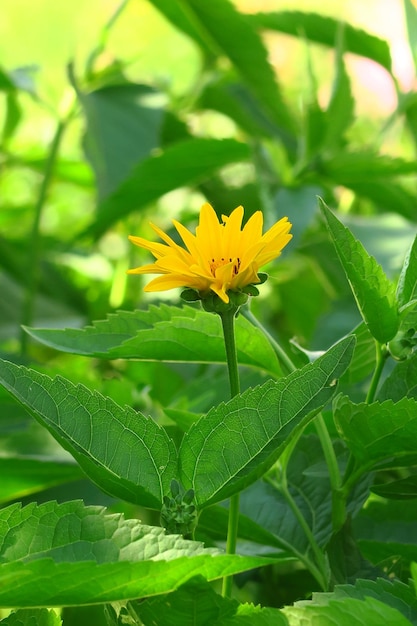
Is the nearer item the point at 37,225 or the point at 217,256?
the point at 217,256

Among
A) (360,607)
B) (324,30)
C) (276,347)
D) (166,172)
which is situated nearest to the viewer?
(360,607)

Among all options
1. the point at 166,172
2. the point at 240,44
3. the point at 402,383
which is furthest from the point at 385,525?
the point at 240,44

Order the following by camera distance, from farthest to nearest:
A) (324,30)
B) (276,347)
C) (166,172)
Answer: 1. (324,30)
2. (166,172)
3. (276,347)

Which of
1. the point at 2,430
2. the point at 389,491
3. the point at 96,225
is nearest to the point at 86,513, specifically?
the point at 389,491

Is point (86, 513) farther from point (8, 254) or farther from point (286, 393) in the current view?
point (8, 254)

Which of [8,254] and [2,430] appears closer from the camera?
[2,430]

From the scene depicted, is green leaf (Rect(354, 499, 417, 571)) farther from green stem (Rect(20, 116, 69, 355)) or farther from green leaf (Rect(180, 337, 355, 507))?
green stem (Rect(20, 116, 69, 355))

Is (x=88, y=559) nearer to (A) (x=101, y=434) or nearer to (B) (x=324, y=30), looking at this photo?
(A) (x=101, y=434)

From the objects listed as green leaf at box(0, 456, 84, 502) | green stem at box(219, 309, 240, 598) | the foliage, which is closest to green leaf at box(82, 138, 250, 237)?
the foliage
